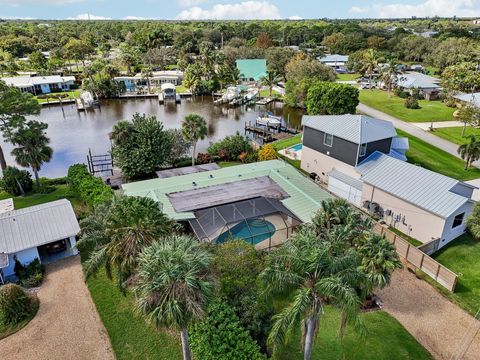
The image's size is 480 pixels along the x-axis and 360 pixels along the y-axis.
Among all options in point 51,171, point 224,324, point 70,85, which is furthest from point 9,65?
point 224,324

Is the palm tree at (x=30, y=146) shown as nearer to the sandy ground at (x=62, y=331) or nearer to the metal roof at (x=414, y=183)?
the sandy ground at (x=62, y=331)

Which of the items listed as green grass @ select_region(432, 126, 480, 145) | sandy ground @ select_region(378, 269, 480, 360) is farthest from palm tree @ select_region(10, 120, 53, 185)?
green grass @ select_region(432, 126, 480, 145)

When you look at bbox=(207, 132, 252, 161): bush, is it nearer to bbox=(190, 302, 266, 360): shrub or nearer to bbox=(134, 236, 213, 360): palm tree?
bbox=(190, 302, 266, 360): shrub

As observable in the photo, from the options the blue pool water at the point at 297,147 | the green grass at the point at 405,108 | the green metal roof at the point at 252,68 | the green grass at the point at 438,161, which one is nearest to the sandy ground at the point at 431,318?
the green grass at the point at 438,161

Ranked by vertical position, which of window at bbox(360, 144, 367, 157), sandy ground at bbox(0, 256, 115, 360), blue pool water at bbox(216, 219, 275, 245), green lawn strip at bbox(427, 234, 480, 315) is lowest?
green lawn strip at bbox(427, 234, 480, 315)

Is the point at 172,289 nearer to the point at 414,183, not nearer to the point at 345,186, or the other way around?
the point at 414,183

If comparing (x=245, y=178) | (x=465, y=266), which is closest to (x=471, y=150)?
(x=465, y=266)

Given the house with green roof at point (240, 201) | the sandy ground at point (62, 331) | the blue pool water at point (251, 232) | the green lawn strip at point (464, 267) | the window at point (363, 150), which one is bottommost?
the green lawn strip at point (464, 267)
